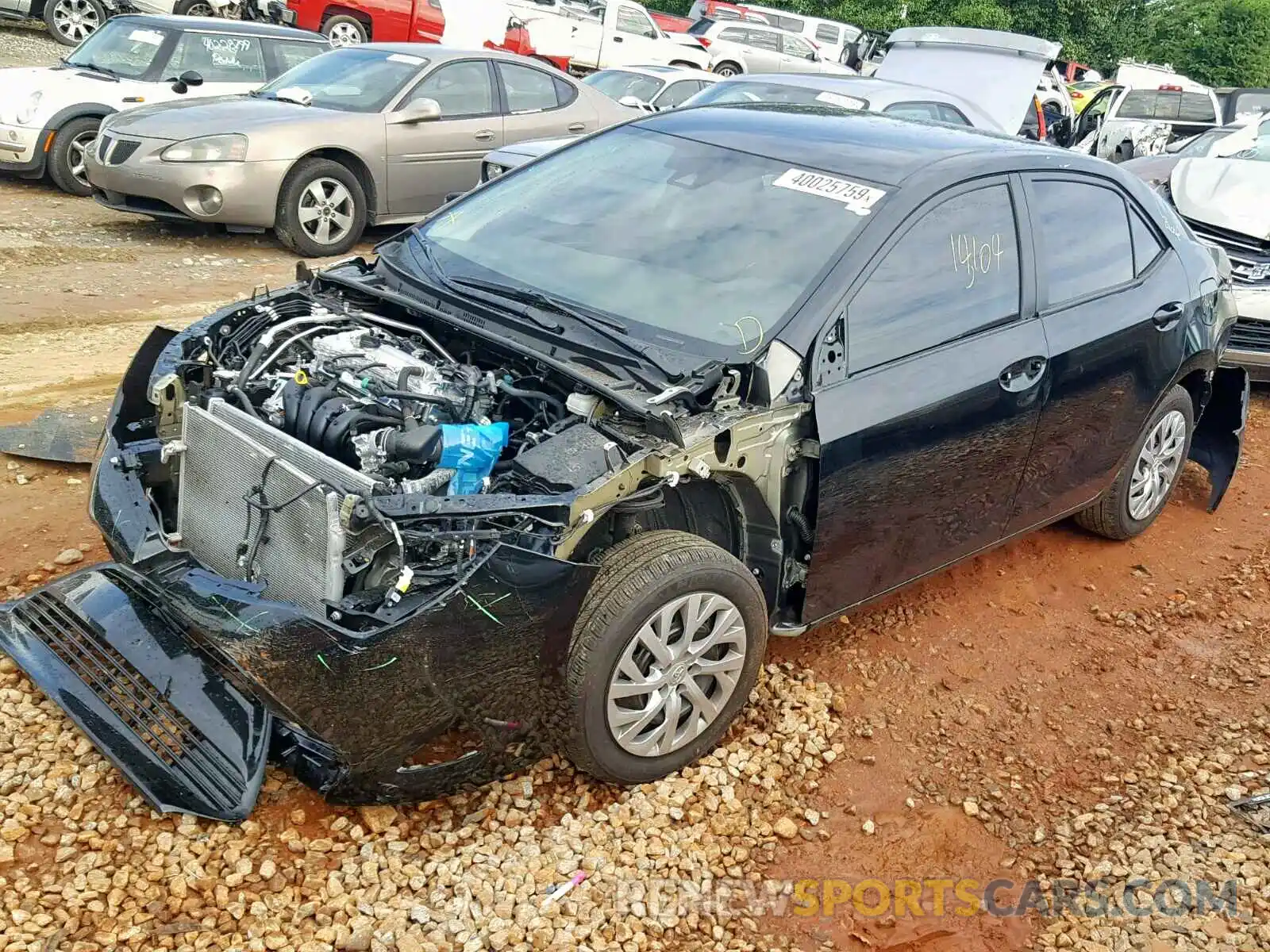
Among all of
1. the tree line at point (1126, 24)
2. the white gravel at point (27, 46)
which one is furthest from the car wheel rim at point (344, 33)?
the tree line at point (1126, 24)

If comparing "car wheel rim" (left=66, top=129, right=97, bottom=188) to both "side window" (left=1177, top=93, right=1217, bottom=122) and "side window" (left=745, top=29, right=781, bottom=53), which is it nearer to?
"side window" (left=1177, top=93, right=1217, bottom=122)

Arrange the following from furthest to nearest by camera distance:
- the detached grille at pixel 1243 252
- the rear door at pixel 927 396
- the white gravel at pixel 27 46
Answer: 1. the white gravel at pixel 27 46
2. the detached grille at pixel 1243 252
3. the rear door at pixel 927 396

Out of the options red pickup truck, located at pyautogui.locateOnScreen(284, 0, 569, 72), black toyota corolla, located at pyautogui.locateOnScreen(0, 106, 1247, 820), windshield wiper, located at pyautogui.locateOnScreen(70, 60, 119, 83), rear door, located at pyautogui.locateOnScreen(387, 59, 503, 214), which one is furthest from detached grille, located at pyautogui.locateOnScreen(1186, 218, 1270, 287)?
red pickup truck, located at pyautogui.locateOnScreen(284, 0, 569, 72)

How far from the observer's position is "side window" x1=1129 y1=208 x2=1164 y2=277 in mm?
→ 4578

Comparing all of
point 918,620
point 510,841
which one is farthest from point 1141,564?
point 510,841

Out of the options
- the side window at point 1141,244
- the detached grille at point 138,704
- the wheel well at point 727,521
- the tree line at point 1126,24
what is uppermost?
the tree line at point 1126,24

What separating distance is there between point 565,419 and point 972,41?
34.7 ft

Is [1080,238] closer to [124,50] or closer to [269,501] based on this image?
[269,501]

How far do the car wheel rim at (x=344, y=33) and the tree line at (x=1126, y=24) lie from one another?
666 inches

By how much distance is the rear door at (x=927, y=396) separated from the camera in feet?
11.5

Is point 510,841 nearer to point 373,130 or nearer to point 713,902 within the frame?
point 713,902

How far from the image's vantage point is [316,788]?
2.90 meters

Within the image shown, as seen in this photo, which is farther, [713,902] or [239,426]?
[239,426]

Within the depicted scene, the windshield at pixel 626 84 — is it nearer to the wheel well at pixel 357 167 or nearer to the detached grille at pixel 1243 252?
the wheel well at pixel 357 167
